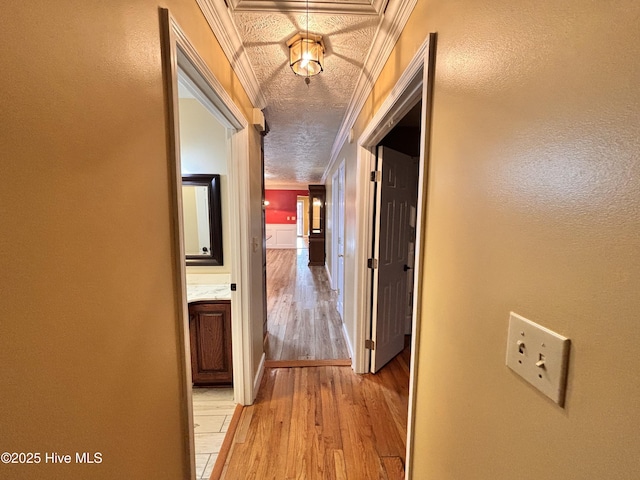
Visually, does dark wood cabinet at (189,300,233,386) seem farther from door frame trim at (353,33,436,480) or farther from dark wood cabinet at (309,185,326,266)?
dark wood cabinet at (309,185,326,266)

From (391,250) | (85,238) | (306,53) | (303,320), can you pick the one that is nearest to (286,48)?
(306,53)

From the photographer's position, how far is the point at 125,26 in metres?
0.65

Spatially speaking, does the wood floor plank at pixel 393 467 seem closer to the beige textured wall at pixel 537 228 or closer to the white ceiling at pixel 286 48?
the beige textured wall at pixel 537 228

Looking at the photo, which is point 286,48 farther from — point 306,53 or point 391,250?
point 391,250

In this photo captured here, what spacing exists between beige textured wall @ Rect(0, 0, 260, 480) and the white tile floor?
0.91 meters

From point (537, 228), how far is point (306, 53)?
1.37m

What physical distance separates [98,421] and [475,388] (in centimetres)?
91

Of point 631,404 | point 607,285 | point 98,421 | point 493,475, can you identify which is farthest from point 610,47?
point 98,421

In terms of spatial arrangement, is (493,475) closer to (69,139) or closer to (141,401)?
(141,401)

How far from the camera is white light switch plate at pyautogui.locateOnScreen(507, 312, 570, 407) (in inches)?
18.7

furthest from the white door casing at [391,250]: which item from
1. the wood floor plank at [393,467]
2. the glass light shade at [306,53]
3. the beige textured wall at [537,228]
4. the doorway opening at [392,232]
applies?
the beige textured wall at [537,228]

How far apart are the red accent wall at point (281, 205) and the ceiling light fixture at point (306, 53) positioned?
838cm

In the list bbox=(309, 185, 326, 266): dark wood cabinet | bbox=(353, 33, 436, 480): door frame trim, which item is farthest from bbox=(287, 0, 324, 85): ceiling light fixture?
bbox=(309, 185, 326, 266): dark wood cabinet

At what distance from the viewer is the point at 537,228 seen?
52 centimetres
